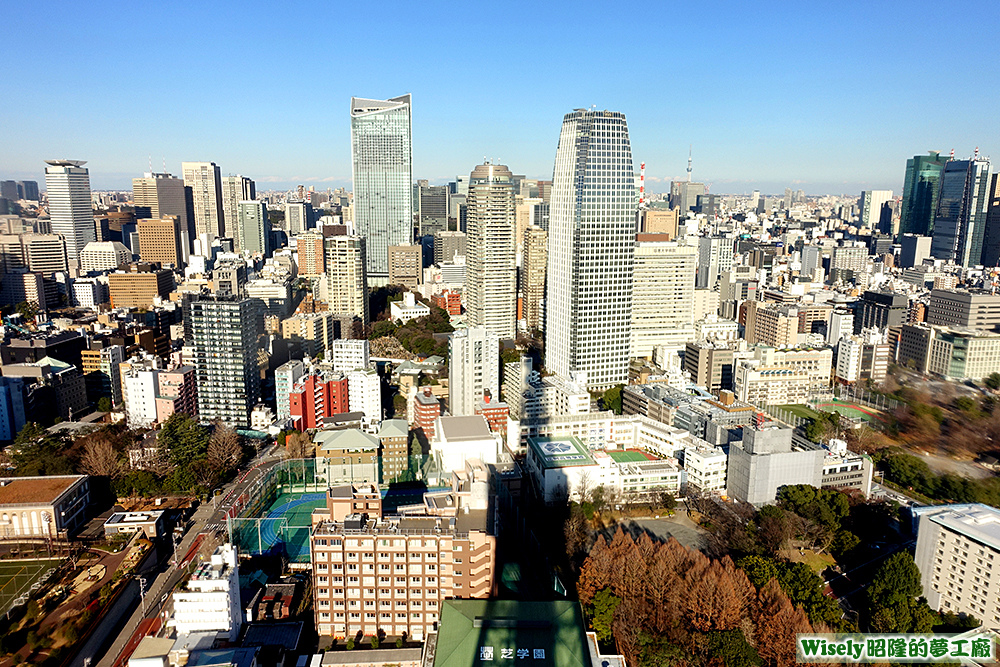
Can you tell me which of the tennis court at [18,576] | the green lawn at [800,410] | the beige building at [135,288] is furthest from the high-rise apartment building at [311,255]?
the tennis court at [18,576]

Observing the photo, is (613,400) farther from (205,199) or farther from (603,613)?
(205,199)

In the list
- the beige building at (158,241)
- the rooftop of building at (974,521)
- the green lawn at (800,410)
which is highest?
the beige building at (158,241)

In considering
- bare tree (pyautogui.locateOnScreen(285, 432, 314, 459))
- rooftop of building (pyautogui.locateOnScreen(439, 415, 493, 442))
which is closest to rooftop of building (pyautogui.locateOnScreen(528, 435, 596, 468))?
rooftop of building (pyautogui.locateOnScreen(439, 415, 493, 442))

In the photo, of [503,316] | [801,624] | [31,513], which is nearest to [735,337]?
[503,316]

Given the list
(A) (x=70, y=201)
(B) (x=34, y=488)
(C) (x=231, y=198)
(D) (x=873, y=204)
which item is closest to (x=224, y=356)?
(B) (x=34, y=488)

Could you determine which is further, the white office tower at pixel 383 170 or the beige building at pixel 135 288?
the white office tower at pixel 383 170

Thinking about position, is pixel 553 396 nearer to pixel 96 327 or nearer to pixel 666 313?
pixel 666 313

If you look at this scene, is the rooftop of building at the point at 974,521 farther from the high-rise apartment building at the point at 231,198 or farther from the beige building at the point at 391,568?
the high-rise apartment building at the point at 231,198

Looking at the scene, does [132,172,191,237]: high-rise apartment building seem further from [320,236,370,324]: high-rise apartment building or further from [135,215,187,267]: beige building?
[320,236,370,324]: high-rise apartment building
